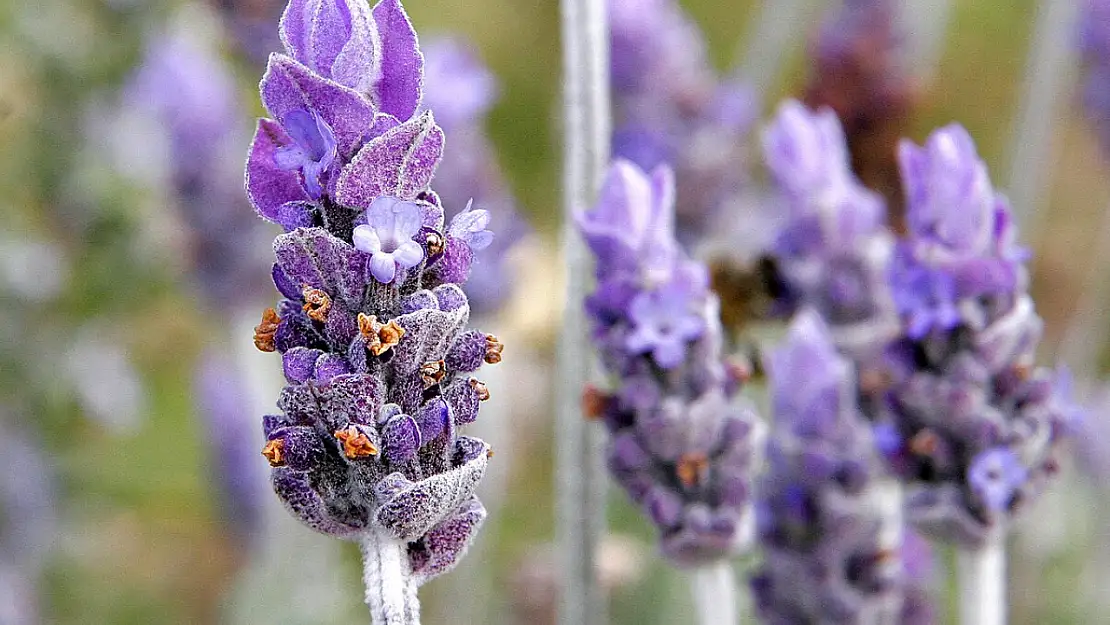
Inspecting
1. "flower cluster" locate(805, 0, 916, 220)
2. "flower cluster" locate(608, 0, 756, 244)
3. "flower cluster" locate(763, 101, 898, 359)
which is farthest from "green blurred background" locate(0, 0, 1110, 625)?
"flower cluster" locate(763, 101, 898, 359)

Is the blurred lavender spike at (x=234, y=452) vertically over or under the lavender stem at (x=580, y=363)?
over

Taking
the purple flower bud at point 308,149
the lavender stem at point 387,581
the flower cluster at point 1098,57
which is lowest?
the lavender stem at point 387,581

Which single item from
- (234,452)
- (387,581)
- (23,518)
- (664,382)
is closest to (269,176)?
(387,581)

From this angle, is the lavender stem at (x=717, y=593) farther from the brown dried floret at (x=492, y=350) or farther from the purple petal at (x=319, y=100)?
the purple petal at (x=319, y=100)

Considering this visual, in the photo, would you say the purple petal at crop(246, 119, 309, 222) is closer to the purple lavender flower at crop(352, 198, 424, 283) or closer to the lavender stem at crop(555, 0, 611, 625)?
the purple lavender flower at crop(352, 198, 424, 283)

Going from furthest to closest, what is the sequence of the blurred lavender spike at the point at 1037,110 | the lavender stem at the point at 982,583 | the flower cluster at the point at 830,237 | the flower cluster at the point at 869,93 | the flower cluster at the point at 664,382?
the flower cluster at the point at 869,93 → the blurred lavender spike at the point at 1037,110 → the flower cluster at the point at 830,237 → the lavender stem at the point at 982,583 → the flower cluster at the point at 664,382

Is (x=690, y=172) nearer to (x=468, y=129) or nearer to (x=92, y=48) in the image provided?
(x=468, y=129)

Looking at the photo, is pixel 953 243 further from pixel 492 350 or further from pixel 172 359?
pixel 172 359

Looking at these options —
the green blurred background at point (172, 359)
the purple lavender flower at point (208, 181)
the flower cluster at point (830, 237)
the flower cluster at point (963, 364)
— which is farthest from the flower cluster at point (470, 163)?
the flower cluster at point (963, 364)
